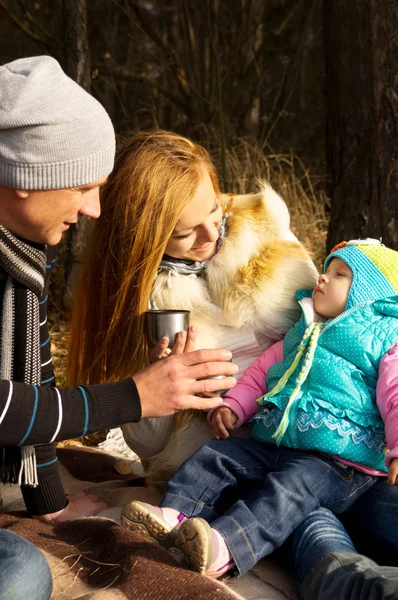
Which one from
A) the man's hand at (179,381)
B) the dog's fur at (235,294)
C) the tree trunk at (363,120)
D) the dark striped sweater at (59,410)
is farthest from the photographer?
the tree trunk at (363,120)

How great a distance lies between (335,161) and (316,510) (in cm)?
270

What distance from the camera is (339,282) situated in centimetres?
276

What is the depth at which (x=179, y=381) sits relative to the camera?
91.7 inches

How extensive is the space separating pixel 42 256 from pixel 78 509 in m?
0.91

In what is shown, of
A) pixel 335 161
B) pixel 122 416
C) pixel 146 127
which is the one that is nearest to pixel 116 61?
pixel 146 127

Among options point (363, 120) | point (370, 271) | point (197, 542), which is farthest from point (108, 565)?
point (363, 120)

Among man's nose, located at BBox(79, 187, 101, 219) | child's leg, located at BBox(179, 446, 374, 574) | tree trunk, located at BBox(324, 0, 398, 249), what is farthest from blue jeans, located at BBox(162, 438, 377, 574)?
tree trunk, located at BBox(324, 0, 398, 249)

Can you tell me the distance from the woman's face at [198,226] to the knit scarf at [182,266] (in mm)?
28

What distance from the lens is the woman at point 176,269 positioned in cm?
285

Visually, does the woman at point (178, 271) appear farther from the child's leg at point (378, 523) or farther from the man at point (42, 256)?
the child's leg at point (378, 523)

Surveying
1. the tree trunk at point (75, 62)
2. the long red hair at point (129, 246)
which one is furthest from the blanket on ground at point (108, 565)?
the tree trunk at point (75, 62)

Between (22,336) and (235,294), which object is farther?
(235,294)

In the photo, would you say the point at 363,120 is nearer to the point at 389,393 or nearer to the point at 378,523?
the point at 389,393

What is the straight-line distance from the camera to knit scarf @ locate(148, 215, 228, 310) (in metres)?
2.97
